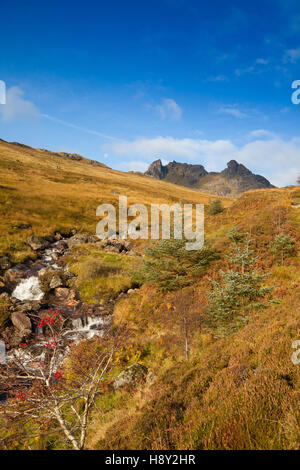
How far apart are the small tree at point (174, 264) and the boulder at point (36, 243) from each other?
17.3 m

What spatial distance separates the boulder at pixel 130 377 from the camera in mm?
8180

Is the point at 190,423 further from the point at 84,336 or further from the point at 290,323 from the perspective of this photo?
the point at 84,336

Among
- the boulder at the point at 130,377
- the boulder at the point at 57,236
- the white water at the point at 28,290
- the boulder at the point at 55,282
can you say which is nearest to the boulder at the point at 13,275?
the white water at the point at 28,290

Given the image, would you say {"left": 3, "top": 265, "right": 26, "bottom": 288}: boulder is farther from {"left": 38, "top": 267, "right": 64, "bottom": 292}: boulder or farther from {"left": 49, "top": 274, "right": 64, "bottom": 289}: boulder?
{"left": 49, "top": 274, "right": 64, "bottom": 289}: boulder

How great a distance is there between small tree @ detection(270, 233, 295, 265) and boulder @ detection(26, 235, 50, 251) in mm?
24621

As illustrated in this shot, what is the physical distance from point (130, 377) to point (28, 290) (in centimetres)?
1284

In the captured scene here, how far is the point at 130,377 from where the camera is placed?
8344 millimetres

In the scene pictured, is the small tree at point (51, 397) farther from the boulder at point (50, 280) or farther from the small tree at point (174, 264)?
the boulder at point (50, 280)

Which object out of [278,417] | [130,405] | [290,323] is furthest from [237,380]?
[130,405]

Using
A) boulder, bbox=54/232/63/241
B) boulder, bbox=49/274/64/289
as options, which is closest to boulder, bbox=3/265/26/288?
boulder, bbox=49/274/64/289

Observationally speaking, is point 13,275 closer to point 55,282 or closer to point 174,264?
point 55,282

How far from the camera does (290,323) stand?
21.6 ft

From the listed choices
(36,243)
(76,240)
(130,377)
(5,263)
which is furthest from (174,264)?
(36,243)

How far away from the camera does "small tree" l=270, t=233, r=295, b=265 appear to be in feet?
44.7
